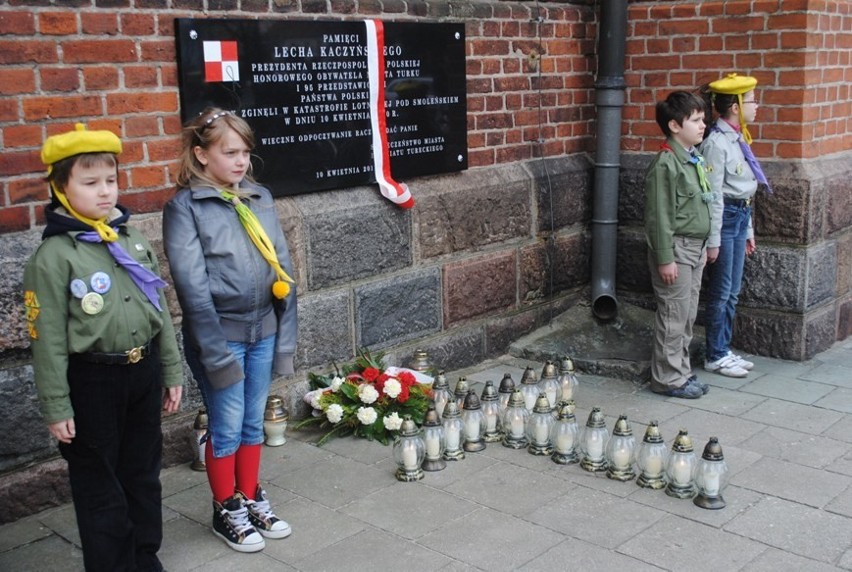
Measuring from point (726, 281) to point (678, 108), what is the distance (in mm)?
1206

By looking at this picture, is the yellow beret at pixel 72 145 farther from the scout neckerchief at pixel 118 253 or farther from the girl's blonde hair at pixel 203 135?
the girl's blonde hair at pixel 203 135

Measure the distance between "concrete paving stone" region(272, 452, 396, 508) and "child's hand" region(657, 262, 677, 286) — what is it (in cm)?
195

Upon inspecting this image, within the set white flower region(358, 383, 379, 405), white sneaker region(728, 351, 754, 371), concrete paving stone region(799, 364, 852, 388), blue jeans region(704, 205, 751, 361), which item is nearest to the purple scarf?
white flower region(358, 383, 379, 405)

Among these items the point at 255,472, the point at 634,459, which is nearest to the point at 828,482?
the point at 634,459

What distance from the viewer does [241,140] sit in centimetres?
367

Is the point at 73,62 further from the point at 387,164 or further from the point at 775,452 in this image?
the point at 775,452

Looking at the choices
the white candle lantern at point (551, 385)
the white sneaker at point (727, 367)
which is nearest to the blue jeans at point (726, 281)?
the white sneaker at point (727, 367)

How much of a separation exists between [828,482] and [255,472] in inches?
98.3

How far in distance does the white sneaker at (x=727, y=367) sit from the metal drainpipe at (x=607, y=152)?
0.88m

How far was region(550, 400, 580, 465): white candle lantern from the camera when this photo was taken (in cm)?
464

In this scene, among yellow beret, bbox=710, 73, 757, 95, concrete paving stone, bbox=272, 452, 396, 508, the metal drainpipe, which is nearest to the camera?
concrete paving stone, bbox=272, 452, 396, 508

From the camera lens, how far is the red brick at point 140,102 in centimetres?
437

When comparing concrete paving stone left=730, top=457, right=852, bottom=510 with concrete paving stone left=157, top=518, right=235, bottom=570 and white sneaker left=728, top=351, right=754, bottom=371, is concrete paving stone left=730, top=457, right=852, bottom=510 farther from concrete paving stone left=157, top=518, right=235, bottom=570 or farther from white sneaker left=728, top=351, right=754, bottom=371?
concrete paving stone left=157, top=518, right=235, bottom=570

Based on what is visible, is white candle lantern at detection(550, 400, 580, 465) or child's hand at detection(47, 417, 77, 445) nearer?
child's hand at detection(47, 417, 77, 445)
